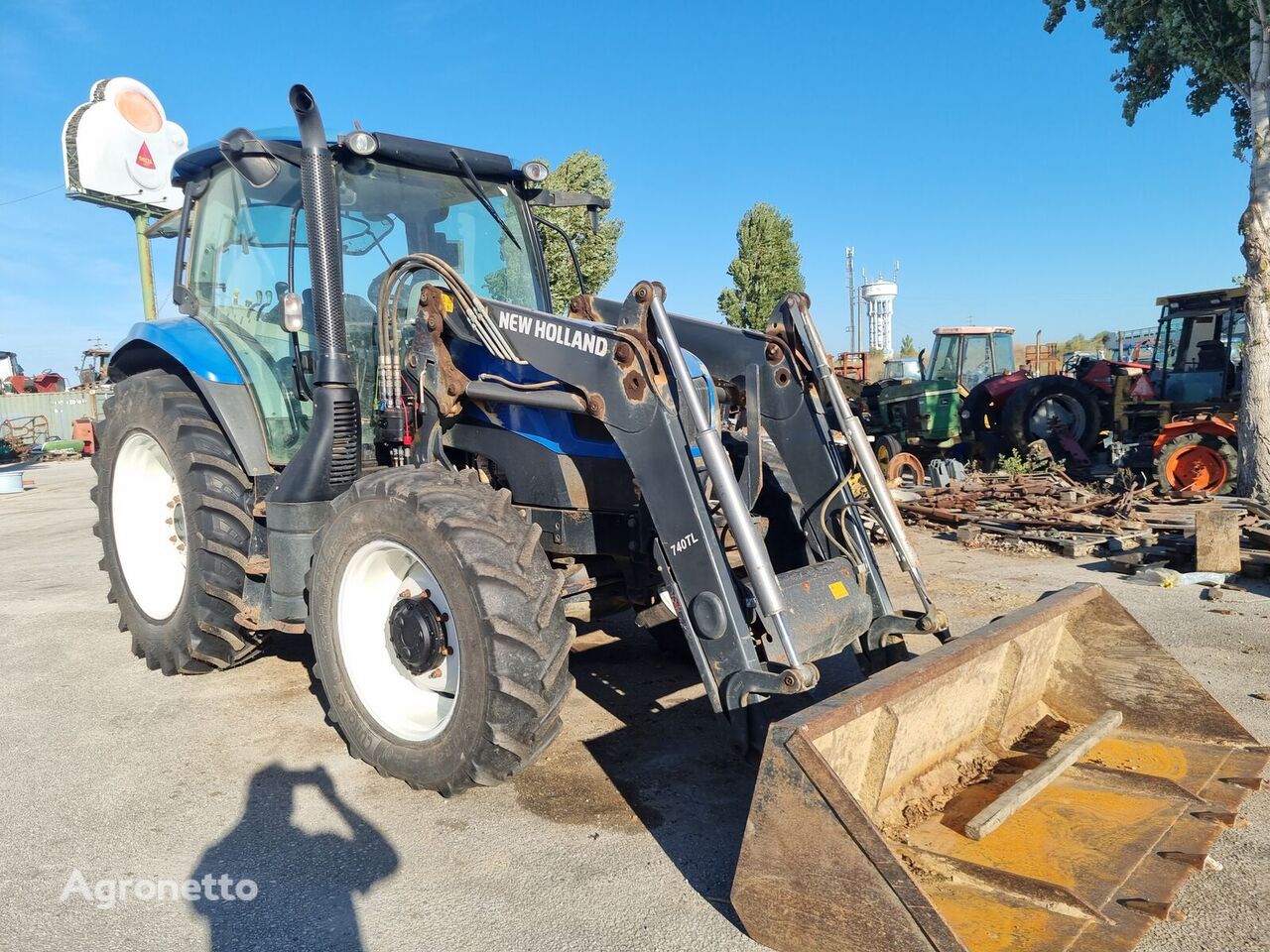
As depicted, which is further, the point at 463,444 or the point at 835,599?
the point at 463,444

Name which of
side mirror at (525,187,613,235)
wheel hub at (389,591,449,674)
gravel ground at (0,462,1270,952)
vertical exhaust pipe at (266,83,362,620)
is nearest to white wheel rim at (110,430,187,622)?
gravel ground at (0,462,1270,952)

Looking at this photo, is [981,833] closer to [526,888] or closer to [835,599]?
[835,599]

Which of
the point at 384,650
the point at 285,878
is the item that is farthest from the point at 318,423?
the point at 285,878

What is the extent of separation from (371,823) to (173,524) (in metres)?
2.64

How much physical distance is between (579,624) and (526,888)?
3060 mm

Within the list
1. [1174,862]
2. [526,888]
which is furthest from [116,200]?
[1174,862]

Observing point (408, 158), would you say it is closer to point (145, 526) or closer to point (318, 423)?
point (318, 423)

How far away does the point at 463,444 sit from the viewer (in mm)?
4105

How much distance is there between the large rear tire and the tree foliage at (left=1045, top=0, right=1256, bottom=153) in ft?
36.5

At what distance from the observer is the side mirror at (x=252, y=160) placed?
4.06 metres

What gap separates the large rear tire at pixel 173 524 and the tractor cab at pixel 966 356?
15.0 m

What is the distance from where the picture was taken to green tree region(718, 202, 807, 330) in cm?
3309

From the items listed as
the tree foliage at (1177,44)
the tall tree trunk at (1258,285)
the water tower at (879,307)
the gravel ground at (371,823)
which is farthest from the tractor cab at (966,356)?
the water tower at (879,307)

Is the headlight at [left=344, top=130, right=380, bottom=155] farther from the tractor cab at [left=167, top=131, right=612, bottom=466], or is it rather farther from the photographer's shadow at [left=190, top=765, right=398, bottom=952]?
the photographer's shadow at [left=190, top=765, right=398, bottom=952]
